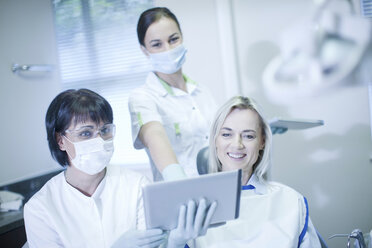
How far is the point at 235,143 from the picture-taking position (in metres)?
1.38

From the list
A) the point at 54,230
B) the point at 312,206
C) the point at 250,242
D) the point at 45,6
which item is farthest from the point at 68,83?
the point at 312,206

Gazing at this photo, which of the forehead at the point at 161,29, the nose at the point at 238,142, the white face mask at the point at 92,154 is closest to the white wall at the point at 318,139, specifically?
the forehead at the point at 161,29

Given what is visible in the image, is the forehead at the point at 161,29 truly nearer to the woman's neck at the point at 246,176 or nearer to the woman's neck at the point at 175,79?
the woman's neck at the point at 175,79

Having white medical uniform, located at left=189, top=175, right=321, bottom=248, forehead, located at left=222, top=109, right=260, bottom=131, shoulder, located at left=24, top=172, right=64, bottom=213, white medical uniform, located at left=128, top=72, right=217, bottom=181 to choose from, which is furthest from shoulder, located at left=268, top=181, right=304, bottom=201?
shoulder, located at left=24, top=172, right=64, bottom=213

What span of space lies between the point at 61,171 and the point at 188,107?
24.9 inches

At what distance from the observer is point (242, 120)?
141cm

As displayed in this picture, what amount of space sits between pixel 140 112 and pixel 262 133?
0.51m

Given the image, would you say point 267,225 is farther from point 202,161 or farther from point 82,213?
point 82,213

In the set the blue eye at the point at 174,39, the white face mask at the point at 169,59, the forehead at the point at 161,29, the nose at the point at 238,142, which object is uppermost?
the forehead at the point at 161,29

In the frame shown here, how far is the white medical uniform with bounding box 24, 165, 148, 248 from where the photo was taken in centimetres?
112

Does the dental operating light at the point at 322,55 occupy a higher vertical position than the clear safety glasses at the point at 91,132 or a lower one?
higher

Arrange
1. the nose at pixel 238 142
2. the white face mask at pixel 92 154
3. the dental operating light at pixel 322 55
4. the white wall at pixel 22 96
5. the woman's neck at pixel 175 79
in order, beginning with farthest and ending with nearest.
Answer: the dental operating light at pixel 322 55 < the woman's neck at pixel 175 79 < the nose at pixel 238 142 < the white wall at pixel 22 96 < the white face mask at pixel 92 154

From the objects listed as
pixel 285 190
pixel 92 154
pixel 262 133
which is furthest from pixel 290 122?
pixel 92 154

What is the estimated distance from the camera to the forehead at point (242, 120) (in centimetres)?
141
